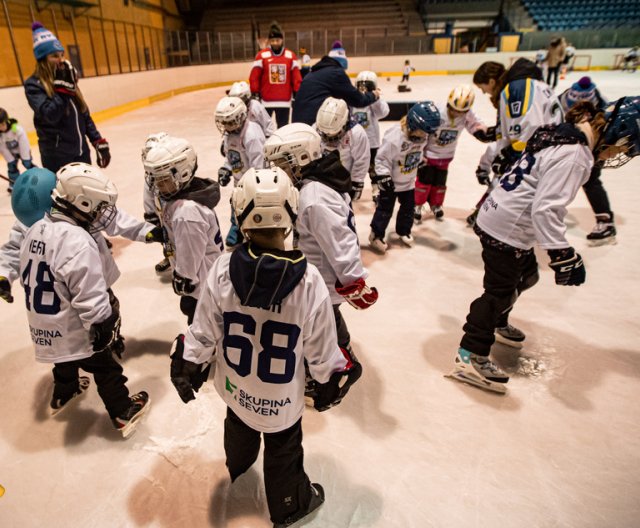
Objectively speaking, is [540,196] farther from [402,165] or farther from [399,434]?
[402,165]

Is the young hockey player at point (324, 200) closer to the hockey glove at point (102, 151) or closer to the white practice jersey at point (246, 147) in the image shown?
the white practice jersey at point (246, 147)

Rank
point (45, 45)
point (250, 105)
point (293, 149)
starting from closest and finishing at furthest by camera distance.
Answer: point (293, 149) → point (45, 45) → point (250, 105)

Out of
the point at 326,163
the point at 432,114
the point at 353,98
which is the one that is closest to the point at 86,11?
the point at 353,98

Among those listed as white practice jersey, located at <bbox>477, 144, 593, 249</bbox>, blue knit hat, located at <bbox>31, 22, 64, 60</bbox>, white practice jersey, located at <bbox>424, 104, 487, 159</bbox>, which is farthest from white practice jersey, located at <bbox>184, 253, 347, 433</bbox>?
white practice jersey, located at <bbox>424, 104, 487, 159</bbox>

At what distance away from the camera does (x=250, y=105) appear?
4.62 metres

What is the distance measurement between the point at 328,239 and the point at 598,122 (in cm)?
137

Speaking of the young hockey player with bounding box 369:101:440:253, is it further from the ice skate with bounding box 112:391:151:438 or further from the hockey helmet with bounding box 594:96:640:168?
the ice skate with bounding box 112:391:151:438

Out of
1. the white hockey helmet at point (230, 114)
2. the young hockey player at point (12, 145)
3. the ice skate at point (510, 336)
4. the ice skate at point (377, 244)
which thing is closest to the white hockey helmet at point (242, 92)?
the white hockey helmet at point (230, 114)

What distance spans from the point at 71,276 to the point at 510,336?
257 centimetres

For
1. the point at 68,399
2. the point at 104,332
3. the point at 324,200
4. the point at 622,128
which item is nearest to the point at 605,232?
the point at 622,128

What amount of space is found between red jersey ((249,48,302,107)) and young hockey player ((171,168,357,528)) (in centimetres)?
475

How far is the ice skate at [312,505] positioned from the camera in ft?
5.64

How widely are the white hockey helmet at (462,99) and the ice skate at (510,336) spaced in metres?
2.15

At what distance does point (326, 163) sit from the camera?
1.92 metres
